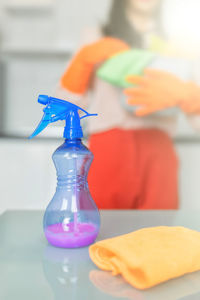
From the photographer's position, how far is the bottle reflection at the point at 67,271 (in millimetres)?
258

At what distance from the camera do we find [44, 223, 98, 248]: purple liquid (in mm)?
→ 351

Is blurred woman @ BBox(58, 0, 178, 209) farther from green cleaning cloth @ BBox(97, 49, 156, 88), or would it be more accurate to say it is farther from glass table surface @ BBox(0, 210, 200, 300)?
glass table surface @ BBox(0, 210, 200, 300)

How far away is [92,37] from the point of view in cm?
92

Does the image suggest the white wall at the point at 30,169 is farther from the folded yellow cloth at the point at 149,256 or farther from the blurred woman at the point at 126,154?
the folded yellow cloth at the point at 149,256

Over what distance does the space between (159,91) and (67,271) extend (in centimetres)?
50

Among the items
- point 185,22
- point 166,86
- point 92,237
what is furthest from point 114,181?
point 185,22

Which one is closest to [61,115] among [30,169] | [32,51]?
[30,169]

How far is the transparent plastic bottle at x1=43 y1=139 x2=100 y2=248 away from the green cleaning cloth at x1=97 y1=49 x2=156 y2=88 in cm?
38

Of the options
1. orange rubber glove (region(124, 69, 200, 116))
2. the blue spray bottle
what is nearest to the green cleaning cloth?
orange rubber glove (region(124, 69, 200, 116))

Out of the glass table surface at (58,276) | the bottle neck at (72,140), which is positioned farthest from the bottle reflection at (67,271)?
the bottle neck at (72,140)

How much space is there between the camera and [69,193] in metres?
0.36

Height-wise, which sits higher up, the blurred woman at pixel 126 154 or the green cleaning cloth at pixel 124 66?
the green cleaning cloth at pixel 124 66

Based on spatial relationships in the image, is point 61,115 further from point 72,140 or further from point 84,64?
point 84,64

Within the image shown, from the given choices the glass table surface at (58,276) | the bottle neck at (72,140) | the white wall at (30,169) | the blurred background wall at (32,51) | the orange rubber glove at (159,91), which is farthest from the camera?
the blurred background wall at (32,51)
